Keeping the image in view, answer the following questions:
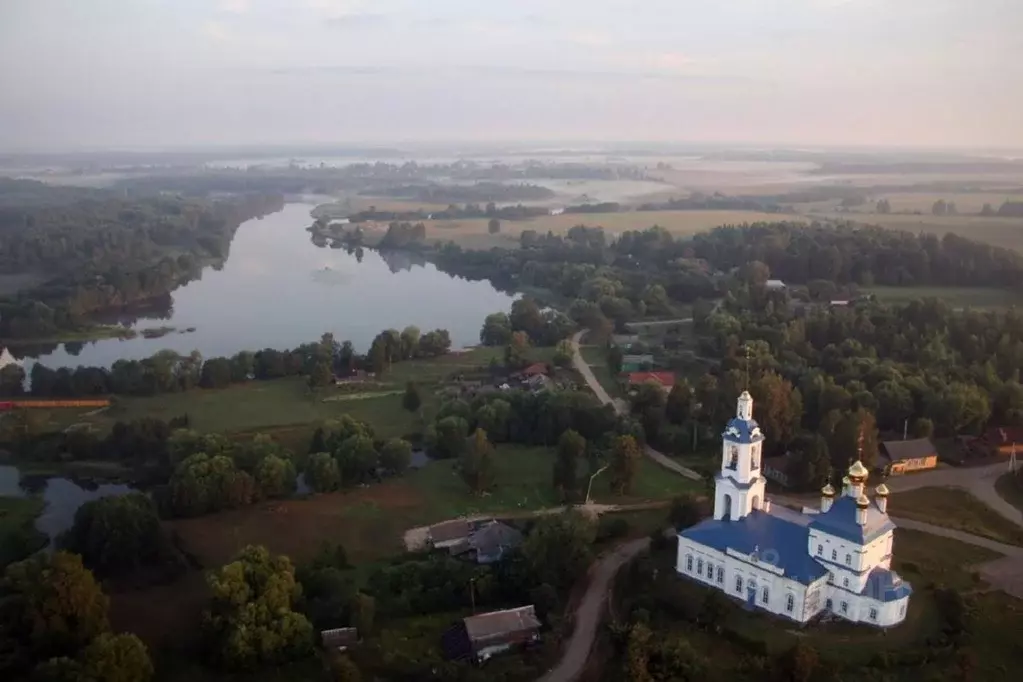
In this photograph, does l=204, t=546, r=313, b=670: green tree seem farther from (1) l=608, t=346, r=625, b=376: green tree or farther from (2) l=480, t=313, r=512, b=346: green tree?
(2) l=480, t=313, r=512, b=346: green tree

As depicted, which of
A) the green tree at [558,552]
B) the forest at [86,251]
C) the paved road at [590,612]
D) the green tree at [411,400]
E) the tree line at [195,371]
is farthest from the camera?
the forest at [86,251]

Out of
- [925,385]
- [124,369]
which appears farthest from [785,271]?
[124,369]

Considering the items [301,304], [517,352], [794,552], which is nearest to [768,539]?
[794,552]

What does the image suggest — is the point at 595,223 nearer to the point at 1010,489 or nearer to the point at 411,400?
the point at 411,400

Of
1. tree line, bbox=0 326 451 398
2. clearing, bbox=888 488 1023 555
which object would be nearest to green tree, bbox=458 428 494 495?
clearing, bbox=888 488 1023 555

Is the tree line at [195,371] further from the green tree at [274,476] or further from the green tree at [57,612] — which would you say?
the green tree at [57,612]

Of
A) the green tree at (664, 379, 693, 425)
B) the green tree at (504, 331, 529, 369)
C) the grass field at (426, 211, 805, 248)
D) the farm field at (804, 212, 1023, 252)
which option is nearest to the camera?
the green tree at (664, 379, 693, 425)

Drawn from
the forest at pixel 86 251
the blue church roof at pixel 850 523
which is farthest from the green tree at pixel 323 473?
the forest at pixel 86 251
